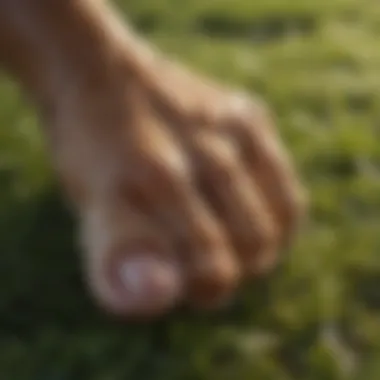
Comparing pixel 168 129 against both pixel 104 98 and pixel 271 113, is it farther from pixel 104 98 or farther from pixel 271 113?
pixel 271 113

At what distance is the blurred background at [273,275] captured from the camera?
23.0 inches

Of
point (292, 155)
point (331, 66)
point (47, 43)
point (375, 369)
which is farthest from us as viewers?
point (331, 66)

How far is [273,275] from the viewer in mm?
659

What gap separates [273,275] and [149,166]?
11cm

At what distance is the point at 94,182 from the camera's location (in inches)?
25.3

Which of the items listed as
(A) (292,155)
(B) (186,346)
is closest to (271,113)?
(A) (292,155)

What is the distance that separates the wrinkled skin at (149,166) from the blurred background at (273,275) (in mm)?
18

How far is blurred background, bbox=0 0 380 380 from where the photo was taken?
1.92ft

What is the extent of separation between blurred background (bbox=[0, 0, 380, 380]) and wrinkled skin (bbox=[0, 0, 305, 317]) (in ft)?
0.06

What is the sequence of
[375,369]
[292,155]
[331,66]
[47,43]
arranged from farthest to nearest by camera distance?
[331,66] < [292,155] < [47,43] < [375,369]

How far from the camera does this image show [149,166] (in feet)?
Answer: 2.06

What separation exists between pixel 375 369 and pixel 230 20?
508 millimetres

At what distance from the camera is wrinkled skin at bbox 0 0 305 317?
604 millimetres

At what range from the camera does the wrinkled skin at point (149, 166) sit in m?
0.60
